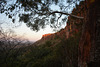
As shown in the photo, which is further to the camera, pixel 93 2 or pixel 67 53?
pixel 67 53

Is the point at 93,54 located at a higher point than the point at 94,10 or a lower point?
lower

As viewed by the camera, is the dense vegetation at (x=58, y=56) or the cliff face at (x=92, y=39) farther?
the dense vegetation at (x=58, y=56)

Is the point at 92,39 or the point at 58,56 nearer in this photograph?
the point at 92,39

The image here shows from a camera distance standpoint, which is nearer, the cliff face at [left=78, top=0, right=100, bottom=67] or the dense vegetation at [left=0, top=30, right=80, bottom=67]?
the cliff face at [left=78, top=0, right=100, bottom=67]

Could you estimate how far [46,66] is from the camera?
7.25 meters

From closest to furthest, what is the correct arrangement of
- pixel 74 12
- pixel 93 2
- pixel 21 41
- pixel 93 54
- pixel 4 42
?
pixel 93 54
pixel 93 2
pixel 74 12
pixel 4 42
pixel 21 41

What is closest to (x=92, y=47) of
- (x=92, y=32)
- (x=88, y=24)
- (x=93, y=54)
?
(x=93, y=54)

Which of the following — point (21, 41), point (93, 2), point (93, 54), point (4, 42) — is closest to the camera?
point (93, 54)

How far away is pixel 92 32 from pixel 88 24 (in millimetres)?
272

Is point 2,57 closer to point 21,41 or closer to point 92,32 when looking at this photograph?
point 21,41

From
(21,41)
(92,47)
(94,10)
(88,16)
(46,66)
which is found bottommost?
(46,66)

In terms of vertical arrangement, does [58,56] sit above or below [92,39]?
below

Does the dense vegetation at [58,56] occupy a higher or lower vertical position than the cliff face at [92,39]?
lower

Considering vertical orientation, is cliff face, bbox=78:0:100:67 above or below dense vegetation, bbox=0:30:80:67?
above
